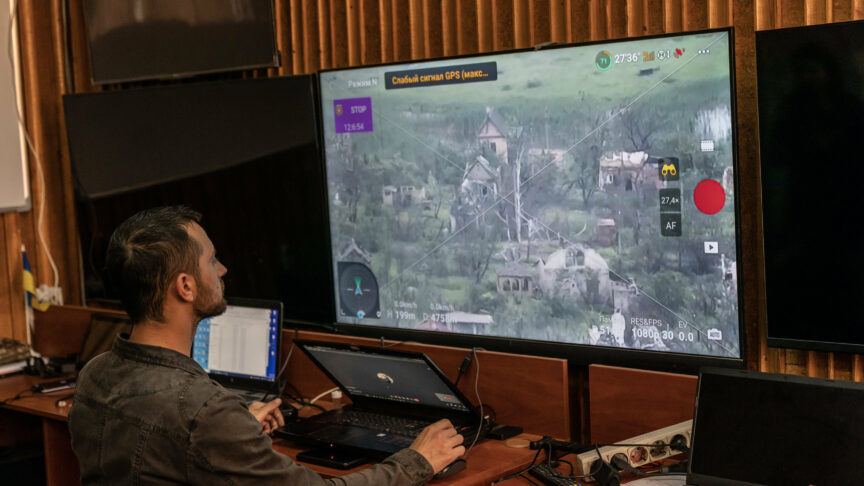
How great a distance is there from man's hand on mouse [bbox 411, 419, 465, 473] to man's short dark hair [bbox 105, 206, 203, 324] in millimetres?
754

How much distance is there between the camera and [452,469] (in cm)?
245

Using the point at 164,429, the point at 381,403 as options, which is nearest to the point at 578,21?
the point at 381,403

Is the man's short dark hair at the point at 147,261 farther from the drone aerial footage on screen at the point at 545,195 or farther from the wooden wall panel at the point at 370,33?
the wooden wall panel at the point at 370,33

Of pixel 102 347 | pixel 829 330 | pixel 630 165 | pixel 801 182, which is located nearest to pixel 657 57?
pixel 630 165

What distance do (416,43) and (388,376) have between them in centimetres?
119

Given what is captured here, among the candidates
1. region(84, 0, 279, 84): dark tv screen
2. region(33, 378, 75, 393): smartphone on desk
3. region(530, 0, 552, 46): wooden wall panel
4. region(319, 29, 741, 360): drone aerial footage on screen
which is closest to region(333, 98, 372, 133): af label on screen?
region(319, 29, 741, 360): drone aerial footage on screen

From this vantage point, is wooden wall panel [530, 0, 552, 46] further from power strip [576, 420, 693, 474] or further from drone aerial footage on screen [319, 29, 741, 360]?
power strip [576, 420, 693, 474]

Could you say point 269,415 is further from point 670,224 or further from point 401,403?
point 670,224

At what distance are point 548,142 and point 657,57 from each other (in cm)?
40

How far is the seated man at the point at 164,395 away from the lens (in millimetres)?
1840

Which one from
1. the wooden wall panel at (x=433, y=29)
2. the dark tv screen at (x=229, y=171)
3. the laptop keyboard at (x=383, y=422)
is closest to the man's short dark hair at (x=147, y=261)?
the laptop keyboard at (x=383, y=422)

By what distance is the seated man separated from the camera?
72.4 inches

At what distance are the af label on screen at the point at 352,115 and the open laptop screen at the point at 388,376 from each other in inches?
31.3

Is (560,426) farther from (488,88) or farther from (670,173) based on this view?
(488,88)
